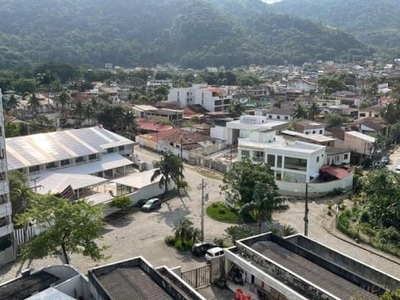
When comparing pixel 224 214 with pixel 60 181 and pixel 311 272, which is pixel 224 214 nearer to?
pixel 60 181

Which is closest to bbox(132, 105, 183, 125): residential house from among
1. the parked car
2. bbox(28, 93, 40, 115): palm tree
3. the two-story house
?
bbox(28, 93, 40, 115): palm tree

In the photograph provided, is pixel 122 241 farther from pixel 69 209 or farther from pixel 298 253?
pixel 298 253

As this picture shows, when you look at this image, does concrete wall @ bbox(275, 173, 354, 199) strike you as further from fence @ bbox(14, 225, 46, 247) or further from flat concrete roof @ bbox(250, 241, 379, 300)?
fence @ bbox(14, 225, 46, 247)

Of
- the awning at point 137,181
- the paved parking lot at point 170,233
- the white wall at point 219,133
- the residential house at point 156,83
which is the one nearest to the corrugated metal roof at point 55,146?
the awning at point 137,181

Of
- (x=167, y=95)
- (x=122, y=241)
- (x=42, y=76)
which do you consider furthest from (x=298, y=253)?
(x=42, y=76)

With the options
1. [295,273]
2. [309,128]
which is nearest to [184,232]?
[295,273]

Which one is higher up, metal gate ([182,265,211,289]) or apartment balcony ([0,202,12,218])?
apartment balcony ([0,202,12,218])
